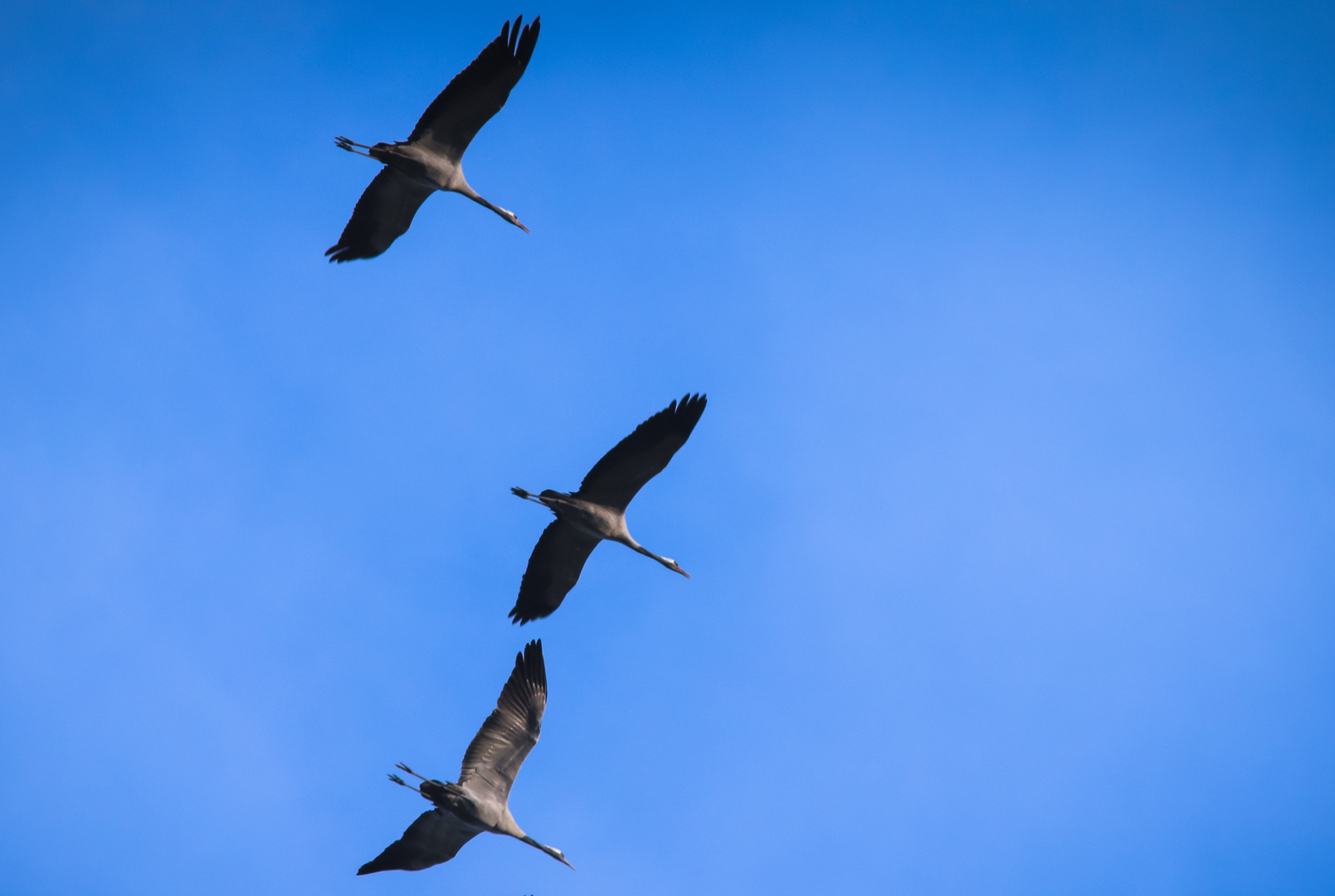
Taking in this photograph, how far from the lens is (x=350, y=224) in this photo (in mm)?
20094

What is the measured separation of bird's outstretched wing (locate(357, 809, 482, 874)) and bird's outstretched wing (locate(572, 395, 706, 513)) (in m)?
5.95

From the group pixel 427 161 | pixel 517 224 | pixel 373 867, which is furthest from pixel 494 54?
pixel 373 867

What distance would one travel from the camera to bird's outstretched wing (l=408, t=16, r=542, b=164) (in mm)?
18203

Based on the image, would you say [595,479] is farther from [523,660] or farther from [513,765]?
[513,765]

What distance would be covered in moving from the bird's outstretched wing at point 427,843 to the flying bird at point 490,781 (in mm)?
12

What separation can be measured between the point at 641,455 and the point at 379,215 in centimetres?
658

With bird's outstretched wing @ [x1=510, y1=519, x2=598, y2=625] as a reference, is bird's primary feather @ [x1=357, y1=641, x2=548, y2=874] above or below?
below

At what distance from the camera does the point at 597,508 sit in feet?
64.7

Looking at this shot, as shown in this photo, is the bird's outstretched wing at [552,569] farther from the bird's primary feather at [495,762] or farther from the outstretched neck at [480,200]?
the outstretched neck at [480,200]

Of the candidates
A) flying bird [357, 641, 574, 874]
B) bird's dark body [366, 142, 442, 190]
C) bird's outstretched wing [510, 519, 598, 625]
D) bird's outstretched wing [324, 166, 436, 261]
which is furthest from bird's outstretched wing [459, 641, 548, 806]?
bird's dark body [366, 142, 442, 190]

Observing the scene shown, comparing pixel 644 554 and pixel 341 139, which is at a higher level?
pixel 341 139

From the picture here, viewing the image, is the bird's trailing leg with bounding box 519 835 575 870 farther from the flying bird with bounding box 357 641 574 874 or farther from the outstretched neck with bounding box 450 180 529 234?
the outstretched neck with bounding box 450 180 529 234

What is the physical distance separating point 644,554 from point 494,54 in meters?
9.19

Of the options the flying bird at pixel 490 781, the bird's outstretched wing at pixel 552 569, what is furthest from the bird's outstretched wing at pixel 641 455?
the flying bird at pixel 490 781
